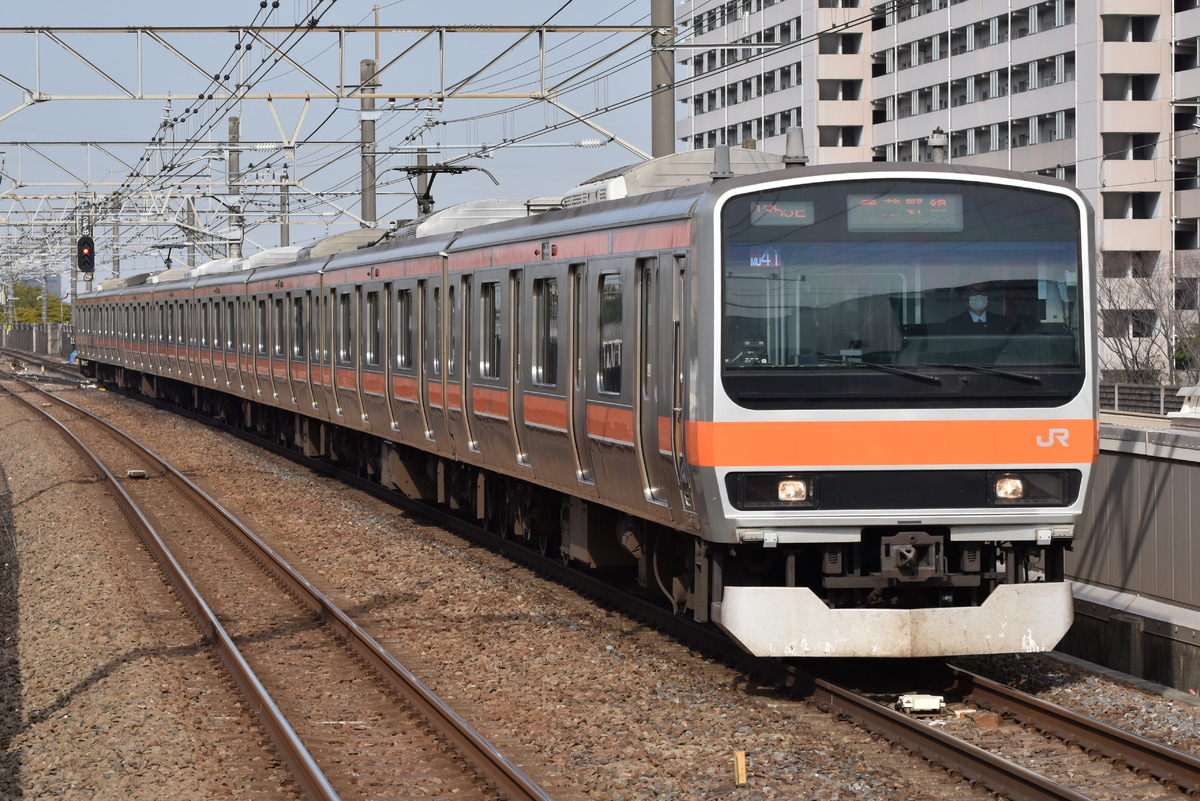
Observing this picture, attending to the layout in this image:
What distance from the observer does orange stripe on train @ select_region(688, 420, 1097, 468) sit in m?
8.29

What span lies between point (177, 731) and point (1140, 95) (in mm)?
50863

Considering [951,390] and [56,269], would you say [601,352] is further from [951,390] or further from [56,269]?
[56,269]

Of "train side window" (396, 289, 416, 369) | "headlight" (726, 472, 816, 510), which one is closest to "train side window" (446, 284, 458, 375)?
"train side window" (396, 289, 416, 369)

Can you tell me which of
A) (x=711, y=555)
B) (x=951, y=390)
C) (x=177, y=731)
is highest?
(x=951, y=390)

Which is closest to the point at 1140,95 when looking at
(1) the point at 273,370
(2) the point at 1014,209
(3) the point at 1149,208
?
(3) the point at 1149,208

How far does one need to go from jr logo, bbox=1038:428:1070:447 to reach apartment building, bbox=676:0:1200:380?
3761cm

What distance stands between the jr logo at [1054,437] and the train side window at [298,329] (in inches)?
570

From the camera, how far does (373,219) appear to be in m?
26.4

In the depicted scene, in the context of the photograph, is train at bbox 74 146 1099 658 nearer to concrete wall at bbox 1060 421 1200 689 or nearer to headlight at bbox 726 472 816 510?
headlight at bbox 726 472 816 510

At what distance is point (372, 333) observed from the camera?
17797 mm

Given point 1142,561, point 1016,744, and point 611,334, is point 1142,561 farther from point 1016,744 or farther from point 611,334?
point 611,334

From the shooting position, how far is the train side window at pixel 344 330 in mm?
18844

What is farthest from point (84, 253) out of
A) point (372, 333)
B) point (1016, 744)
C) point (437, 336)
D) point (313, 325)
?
point (1016, 744)

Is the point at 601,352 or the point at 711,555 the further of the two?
the point at 601,352
